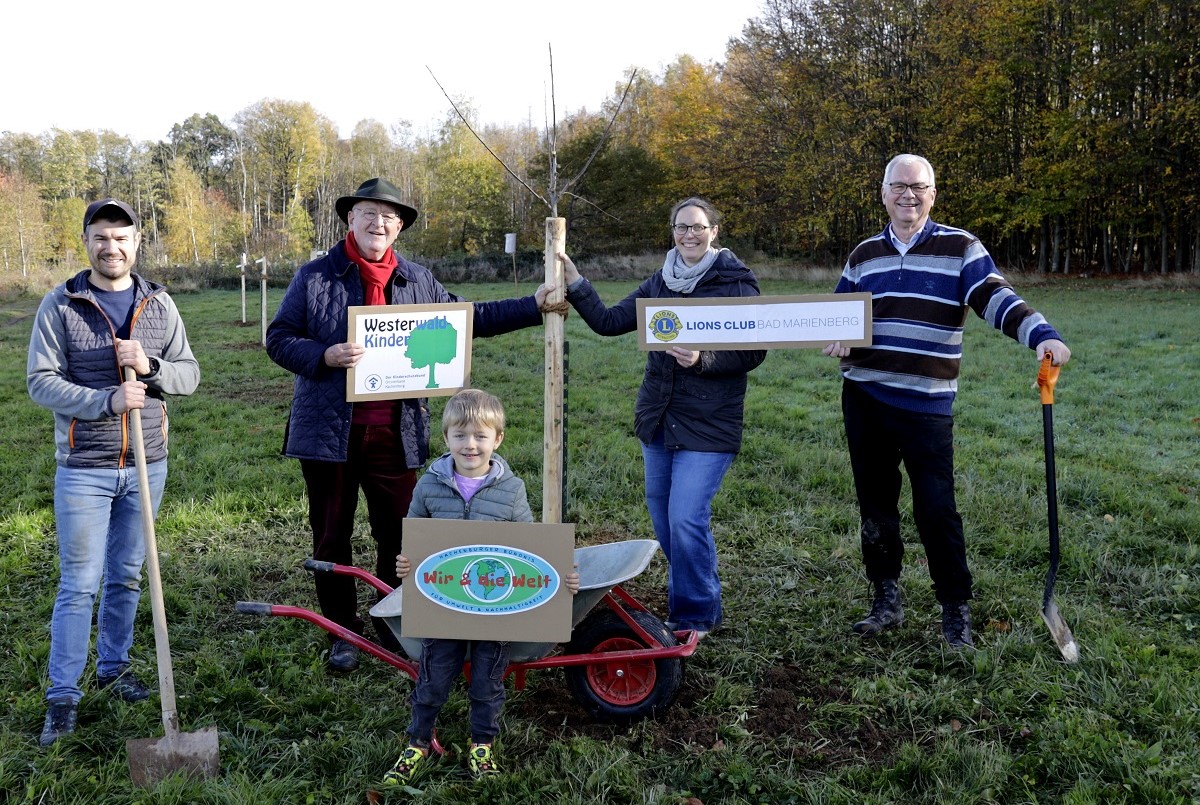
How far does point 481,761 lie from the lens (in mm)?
3240

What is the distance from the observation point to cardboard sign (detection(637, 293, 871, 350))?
3834 millimetres

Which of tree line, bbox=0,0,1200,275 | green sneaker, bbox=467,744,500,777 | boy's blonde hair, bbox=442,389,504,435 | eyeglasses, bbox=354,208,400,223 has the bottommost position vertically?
green sneaker, bbox=467,744,500,777

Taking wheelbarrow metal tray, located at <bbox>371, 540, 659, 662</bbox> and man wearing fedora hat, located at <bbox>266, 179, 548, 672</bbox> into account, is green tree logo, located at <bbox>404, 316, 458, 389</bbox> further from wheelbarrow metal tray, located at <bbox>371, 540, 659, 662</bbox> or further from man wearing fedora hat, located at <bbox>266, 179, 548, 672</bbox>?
wheelbarrow metal tray, located at <bbox>371, 540, 659, 662</bbox>

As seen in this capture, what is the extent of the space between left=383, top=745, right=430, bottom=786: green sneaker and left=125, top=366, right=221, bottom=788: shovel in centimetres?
65

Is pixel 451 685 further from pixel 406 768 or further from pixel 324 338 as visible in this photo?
pixel 324 338

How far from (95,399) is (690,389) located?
246 cm

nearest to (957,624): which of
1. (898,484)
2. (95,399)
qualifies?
(898,484)

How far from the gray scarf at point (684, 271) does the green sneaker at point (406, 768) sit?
2260 mm

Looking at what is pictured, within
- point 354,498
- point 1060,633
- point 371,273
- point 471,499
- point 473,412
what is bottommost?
point 1060,633

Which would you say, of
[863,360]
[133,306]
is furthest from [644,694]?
[133,306]

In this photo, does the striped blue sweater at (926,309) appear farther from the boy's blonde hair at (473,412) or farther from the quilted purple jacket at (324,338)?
the boy's blonde hair at (473,412)

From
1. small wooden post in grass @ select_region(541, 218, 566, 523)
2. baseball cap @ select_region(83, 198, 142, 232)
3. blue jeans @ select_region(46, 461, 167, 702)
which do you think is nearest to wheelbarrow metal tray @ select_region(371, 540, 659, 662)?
small wooden post in grass @ select_region(541, 218, 566, 523)

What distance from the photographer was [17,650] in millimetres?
4195

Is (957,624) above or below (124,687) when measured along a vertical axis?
above
